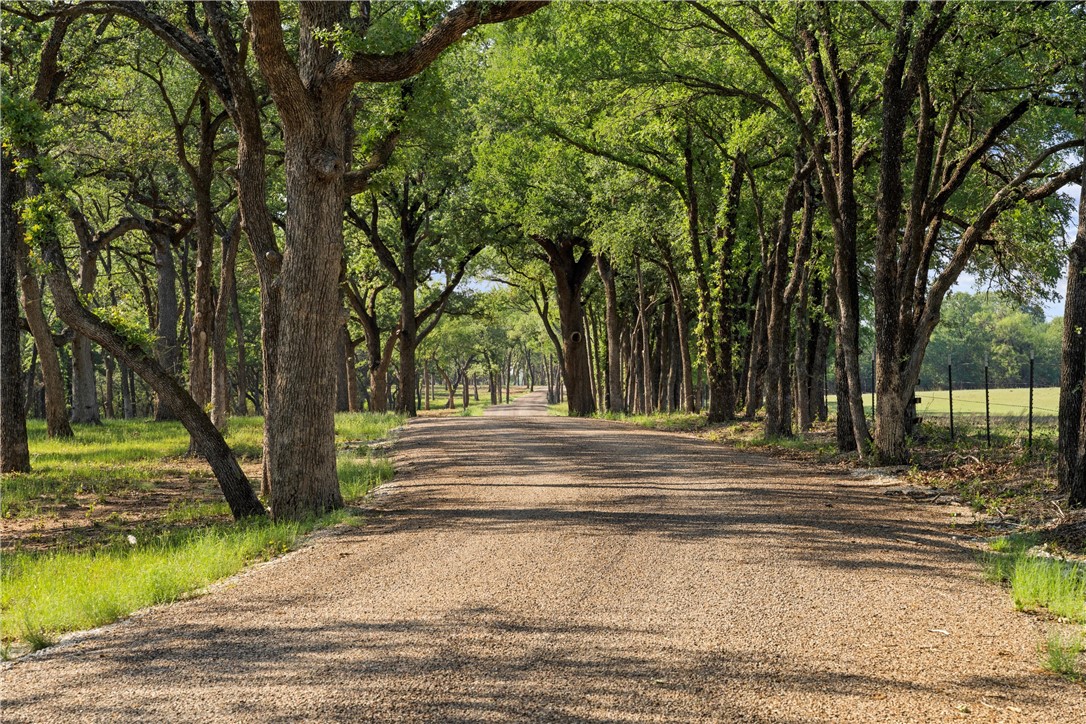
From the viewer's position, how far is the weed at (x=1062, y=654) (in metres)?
4.79

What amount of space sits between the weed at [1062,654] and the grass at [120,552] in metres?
6.17

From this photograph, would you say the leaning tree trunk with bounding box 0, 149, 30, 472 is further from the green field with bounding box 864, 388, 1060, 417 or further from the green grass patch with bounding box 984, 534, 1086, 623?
the green field with bounding box 864, 388, 1060, 417

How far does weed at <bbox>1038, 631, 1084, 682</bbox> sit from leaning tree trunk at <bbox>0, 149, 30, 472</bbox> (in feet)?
53.0

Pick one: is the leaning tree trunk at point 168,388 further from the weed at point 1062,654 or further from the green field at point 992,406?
the green field at point 992,406

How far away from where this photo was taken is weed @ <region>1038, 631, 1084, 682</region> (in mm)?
4793

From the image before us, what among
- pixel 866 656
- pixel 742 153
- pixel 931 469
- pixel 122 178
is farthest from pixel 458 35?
pixel 122 178

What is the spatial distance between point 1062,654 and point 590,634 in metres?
2.79

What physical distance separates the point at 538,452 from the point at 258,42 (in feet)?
32.1

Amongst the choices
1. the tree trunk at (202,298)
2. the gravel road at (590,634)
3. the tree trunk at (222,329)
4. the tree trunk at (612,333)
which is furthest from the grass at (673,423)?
the gravel road at (590,634)

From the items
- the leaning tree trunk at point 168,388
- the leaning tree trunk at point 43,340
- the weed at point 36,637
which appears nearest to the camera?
the weed at point 36,637

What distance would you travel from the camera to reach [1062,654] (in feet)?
16.3

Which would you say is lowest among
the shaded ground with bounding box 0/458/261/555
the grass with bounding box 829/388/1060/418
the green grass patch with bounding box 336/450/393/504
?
the grass with bounding box 829/388/1060/418

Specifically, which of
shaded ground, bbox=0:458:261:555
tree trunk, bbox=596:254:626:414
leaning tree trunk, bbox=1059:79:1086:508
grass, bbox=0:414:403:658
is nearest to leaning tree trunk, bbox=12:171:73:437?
grass, bbox=0:414:403:658

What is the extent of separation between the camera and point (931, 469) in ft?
41.1
